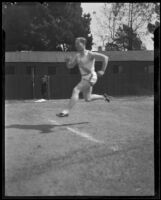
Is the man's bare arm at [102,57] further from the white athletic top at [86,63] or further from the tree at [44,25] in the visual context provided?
the tree at [44,25]

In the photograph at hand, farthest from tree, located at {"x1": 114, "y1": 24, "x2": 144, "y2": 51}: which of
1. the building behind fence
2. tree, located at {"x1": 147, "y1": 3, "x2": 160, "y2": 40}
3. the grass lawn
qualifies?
the grass lawn

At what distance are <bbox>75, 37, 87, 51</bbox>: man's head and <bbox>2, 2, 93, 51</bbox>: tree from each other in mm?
80

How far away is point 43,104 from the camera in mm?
6168

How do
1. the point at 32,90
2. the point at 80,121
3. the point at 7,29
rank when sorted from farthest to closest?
the point at 32,90
the point at 80,121
the point at 7,29

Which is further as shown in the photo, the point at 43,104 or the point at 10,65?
the point at 43,104

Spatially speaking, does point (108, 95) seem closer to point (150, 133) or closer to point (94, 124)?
point (94, 124)

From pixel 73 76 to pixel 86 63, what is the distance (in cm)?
31

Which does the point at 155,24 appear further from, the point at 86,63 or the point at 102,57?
the point at 86,63

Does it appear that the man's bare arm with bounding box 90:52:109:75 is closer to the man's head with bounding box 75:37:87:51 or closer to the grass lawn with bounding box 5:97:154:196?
the man's head with bounding box 75:37:87:51

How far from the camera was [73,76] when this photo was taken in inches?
231

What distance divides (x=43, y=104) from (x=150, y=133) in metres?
1.93

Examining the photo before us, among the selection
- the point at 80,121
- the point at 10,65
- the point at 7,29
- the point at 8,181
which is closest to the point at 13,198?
the point at 8,181

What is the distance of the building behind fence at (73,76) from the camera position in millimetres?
5617

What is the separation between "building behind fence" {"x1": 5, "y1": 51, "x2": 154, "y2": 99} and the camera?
221 inches
